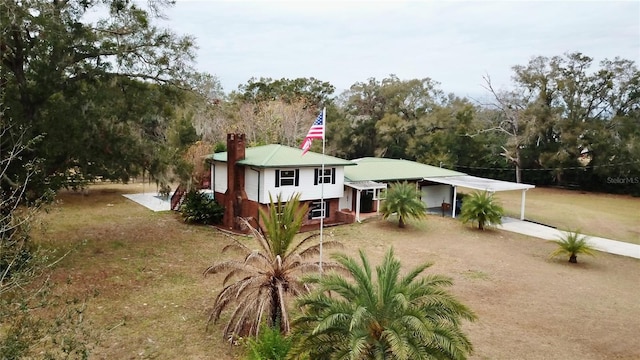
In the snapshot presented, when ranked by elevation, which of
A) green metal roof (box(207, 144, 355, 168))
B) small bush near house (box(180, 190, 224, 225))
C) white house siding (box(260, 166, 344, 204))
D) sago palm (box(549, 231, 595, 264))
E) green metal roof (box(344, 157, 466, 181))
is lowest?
sago palm (box(549, 231, 595, 264))

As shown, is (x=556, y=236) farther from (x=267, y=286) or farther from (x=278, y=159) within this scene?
(x=267, y=286)

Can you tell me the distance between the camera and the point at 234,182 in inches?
828

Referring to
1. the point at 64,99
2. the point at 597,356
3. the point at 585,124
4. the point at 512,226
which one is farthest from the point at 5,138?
the point at 585,124

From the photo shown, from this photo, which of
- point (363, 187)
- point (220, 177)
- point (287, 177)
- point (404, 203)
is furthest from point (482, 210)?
point (220, 177)

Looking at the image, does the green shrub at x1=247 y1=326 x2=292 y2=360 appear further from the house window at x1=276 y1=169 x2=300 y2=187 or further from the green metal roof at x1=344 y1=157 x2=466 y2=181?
the green metal roof at x1=344 y1=157 x2=466 y2=181

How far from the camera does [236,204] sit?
68.3 ft

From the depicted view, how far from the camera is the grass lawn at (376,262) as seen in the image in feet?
30.8

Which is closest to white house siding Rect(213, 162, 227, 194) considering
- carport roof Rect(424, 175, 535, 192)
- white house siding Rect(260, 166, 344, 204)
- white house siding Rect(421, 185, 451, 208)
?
white house siding Rect(260, 166, 344, 204)

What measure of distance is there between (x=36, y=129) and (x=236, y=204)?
32.3 ft

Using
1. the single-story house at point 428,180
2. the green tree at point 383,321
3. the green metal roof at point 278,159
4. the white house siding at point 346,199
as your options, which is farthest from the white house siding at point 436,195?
the green tree at point 383,321

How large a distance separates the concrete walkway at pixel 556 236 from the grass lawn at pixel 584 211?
3.94 ft

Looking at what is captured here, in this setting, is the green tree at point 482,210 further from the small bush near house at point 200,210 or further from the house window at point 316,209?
the small bush near house at point 200,210

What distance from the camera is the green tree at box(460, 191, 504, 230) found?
818 inches

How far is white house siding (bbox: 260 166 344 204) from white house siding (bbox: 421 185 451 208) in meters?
7.22
